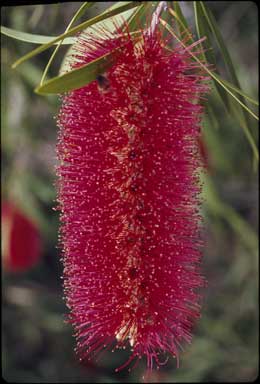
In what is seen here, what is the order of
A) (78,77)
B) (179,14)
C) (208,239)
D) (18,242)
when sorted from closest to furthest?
1. (78,77)
2. (179,14)
3. (18,242)
4. (208,239)

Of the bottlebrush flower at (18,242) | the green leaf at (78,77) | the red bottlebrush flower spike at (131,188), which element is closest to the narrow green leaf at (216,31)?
the red bottlebrush flower spike at (131,188)

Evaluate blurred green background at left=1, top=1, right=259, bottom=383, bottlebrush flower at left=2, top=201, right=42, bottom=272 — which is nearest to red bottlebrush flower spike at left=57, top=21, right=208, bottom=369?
blurred green background at left=1, top=1, right=259, bottom=383

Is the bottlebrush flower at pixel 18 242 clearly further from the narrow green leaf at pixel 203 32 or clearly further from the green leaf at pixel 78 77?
the green leaf at pixel 78 77

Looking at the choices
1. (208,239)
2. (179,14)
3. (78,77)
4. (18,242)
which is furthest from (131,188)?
(208,239)

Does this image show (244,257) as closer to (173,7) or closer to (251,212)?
(251,212)

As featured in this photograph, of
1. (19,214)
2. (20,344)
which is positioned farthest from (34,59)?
(20,344)

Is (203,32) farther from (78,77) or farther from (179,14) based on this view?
(78,77)
